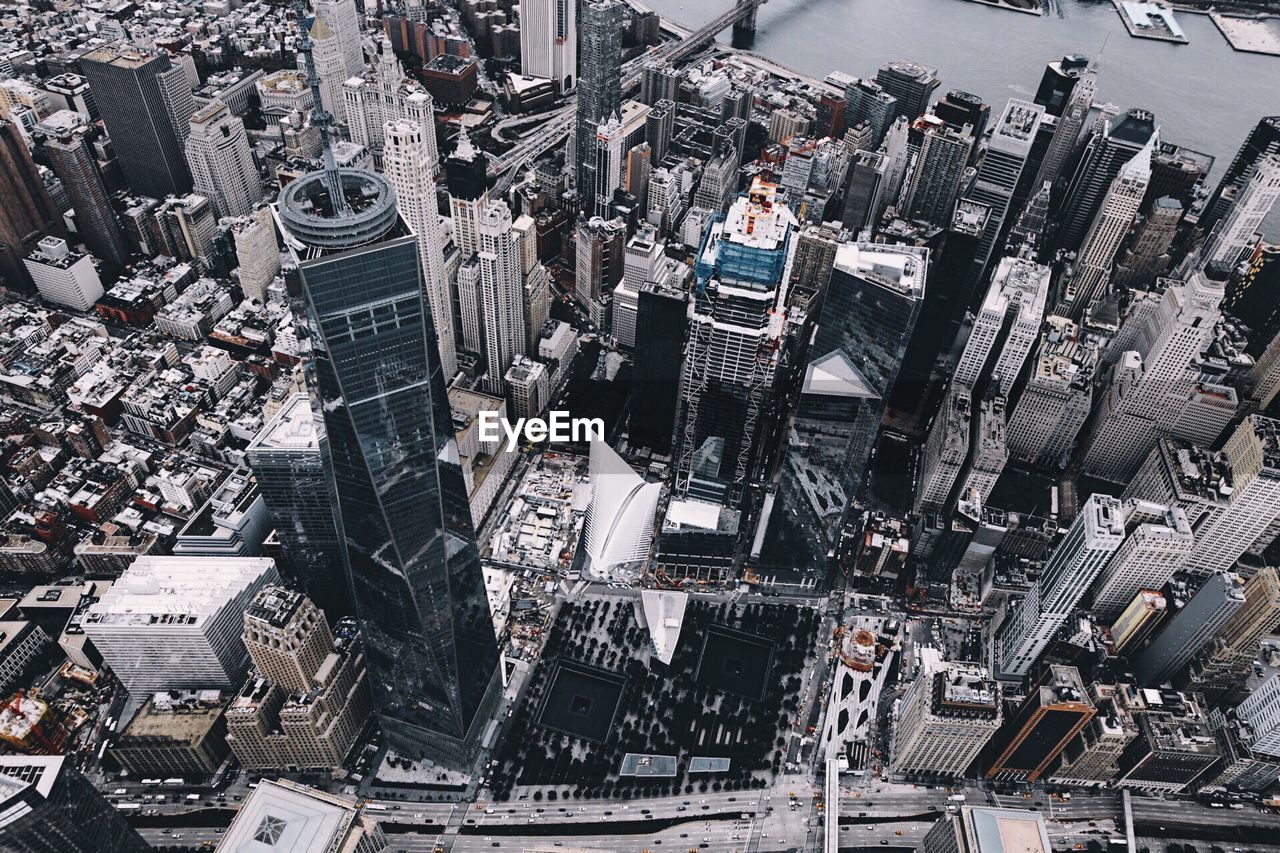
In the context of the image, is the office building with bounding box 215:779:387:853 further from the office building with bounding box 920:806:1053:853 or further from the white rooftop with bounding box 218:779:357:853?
the office building with bounding box 920:806:1053:853

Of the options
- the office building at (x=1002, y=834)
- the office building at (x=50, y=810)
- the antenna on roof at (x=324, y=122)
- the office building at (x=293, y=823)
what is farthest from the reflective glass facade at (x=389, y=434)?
the office building at (x=1002, y=834)

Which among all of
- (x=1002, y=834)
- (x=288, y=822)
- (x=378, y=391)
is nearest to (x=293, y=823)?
(x=288, y=822)

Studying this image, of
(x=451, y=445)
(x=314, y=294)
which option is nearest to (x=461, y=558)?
(x=451, y=445)

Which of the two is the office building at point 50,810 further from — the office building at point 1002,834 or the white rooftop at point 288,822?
the office building at point 1002,834

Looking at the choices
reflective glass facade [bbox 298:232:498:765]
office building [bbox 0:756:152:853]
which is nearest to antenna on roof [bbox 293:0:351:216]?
reflective glass facade [bbox 298:232:498:765]

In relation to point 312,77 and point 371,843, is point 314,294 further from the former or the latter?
point 371,843
